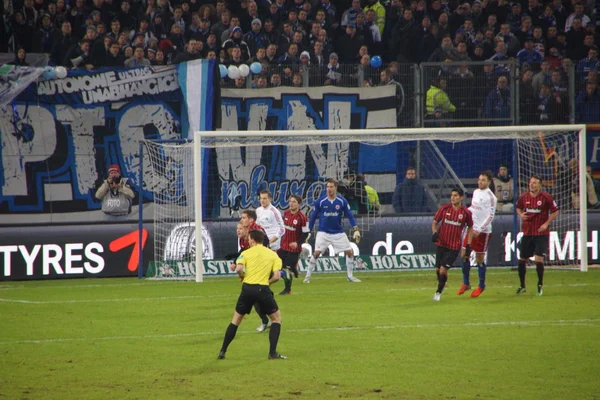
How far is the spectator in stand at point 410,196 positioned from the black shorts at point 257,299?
12.6 metres

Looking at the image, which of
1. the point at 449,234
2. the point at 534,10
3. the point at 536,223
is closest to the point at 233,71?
the point at 449,234

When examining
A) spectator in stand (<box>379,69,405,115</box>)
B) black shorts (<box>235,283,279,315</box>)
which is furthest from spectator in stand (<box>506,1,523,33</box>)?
black shorts (<box>235,283,279,315</box>)

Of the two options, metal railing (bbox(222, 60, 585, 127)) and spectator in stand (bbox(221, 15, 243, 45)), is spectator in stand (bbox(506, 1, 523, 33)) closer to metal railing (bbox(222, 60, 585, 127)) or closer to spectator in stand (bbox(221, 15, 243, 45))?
metal railing (bbox(222, 60, 585, 127))

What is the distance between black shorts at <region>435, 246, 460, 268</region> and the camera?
1680 cm

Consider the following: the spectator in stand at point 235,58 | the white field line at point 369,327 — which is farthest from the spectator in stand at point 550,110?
the white field line at point 369,327

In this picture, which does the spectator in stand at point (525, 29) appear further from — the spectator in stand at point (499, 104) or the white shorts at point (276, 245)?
the white shorts at point (276, 245)

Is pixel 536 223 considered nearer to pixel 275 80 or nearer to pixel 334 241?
pixel 334 241

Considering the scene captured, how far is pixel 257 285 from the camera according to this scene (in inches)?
441

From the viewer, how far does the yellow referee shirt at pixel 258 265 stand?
1125 centimetres

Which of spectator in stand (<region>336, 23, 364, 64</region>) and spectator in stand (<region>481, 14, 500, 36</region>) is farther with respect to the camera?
spectator in stand (<region>481, 14, 500, 36</region>)

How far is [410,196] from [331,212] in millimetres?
3854

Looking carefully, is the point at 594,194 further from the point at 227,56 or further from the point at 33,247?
the point at 33,247

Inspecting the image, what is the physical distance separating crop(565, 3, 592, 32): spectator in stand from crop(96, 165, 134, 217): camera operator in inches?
557

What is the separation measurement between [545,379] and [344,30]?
17.6 metres
